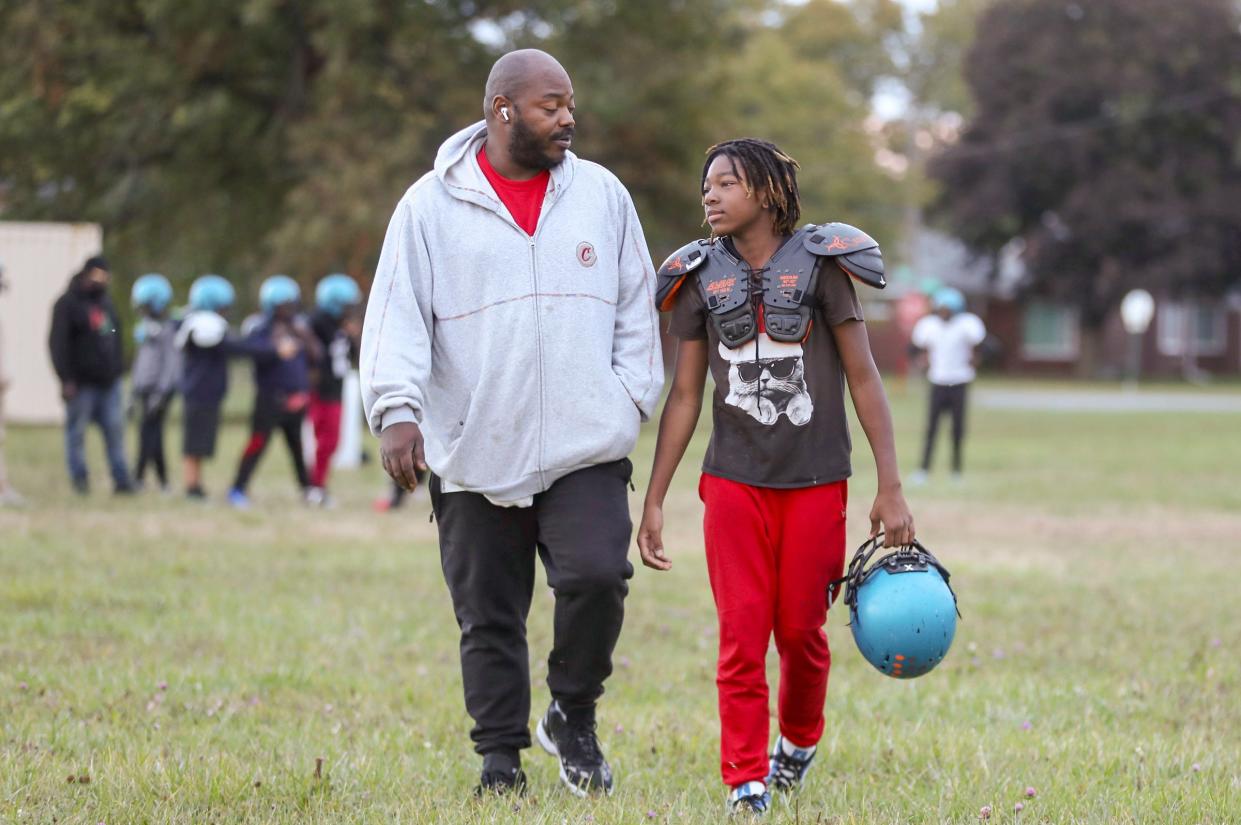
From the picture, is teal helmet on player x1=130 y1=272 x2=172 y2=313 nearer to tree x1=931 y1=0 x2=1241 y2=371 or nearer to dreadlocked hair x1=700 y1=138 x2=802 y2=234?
dreadlocked hair x1=700 y1=138 x2=802 y2=234

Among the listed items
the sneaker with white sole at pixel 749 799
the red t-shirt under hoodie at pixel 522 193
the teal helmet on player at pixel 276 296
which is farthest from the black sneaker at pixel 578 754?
the teal helmet on player at pixel 276 296

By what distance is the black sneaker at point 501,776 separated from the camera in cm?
461

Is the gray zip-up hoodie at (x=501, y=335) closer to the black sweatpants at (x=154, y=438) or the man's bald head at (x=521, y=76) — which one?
the man's bald head at (x=521, y=76)

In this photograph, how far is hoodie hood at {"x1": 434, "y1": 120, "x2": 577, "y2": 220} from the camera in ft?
14.8

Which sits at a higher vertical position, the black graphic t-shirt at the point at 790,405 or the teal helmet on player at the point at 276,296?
the teal helmet on player at the point at 276,296

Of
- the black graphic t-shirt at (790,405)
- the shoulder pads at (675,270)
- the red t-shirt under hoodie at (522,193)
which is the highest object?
the red t-shirt under hoodie at (522,193)

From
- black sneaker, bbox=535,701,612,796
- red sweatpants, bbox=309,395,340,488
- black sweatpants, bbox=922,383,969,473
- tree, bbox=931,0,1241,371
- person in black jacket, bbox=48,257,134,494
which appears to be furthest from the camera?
tree, bbox=931,0,1241,371

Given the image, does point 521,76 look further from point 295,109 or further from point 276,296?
point 295,109

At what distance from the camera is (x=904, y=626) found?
4.26 m

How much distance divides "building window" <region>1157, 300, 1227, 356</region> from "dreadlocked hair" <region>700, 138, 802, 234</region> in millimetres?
63042

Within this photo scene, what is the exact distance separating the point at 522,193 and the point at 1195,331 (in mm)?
64429

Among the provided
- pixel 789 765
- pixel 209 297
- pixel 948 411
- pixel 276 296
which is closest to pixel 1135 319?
pixel 948 411

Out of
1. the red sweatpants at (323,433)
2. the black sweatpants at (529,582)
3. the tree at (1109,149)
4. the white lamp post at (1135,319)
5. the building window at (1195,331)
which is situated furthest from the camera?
the building window at (1195,331)

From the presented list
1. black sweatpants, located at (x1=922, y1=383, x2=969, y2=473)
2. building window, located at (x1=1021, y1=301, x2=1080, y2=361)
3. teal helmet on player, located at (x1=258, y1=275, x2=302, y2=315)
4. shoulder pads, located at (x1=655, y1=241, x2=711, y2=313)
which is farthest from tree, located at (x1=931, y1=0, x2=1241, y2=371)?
shoulder pads, located at (x1=655, y1=241, x2=711, y2=313)
